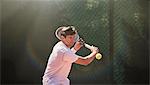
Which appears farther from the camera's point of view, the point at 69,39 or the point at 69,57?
the point at 69,39

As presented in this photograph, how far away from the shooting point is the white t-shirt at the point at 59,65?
4.71 meters

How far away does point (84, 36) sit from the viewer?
6754 millimetres

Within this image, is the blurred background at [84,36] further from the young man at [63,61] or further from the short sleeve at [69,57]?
the short sleeve at [69,57]

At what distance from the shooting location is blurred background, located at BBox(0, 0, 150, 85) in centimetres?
671

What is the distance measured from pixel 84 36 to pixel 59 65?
80.5 inches

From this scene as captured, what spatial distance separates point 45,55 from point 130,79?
4.22 ft

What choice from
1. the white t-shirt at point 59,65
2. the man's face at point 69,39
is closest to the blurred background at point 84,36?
the man's face at point 69,39

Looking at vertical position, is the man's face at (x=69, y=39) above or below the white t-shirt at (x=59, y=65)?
above

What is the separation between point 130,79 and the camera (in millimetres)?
6863

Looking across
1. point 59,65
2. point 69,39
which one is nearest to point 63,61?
point 59,65

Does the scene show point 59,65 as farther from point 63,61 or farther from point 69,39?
point 69,39

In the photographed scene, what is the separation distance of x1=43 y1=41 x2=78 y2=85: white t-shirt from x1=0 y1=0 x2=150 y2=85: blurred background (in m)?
1.99

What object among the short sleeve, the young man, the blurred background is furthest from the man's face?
the blurred background

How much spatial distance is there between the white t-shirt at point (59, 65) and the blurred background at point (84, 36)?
→ 1.99 m
